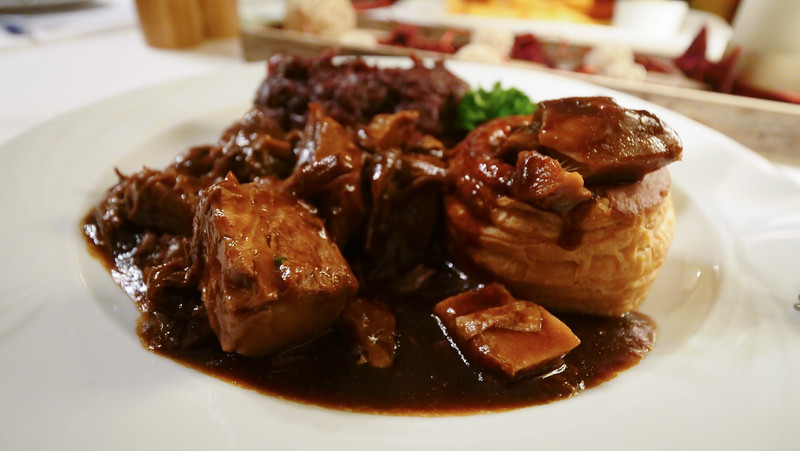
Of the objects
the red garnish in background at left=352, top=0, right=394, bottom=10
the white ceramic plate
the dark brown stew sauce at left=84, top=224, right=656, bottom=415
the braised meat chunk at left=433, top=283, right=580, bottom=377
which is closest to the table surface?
the white ceramic plate

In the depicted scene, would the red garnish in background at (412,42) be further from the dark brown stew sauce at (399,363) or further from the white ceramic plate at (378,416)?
the dark brown stew sauce at (399,363)

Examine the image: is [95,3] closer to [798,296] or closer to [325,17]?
[325,17]

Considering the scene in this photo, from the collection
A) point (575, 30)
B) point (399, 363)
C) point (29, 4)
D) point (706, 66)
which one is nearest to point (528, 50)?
point (706, 66)

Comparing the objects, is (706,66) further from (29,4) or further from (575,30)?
(29,4)

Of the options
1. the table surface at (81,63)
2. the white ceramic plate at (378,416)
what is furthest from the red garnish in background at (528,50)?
the white ceramic plate at (378,416)

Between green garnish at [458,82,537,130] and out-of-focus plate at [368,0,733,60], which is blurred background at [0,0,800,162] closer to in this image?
out-of-focus plate at [368,0,733,60]

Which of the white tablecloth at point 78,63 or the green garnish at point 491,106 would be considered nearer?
the green garnish at point 491,106
